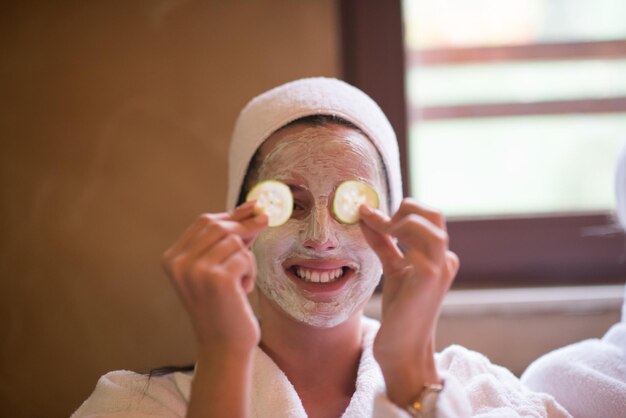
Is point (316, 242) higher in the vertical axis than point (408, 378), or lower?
higher

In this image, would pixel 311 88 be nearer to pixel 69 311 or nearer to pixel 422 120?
pixel 422 120

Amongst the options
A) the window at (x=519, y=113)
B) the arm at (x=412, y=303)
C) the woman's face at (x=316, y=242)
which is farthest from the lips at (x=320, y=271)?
the window at (x=519, y=113)

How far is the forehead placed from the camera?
111cm

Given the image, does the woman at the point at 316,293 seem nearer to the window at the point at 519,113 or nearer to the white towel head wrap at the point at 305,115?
the white towel head wrap at the point at 305,115

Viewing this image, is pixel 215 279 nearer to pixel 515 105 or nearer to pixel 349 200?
pixel 349 200

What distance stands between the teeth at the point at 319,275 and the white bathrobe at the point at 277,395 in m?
0.16

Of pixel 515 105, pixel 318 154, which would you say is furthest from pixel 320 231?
pixel 515 105

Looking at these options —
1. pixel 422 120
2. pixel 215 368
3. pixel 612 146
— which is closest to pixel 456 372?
pixel 215 368

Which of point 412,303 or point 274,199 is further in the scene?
point 274,199

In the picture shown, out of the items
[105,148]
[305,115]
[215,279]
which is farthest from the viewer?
[105,148]

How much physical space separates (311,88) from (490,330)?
72 cm

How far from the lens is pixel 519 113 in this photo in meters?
1.67

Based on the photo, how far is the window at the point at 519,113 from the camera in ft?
5.41

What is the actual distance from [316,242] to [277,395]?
0.26m
